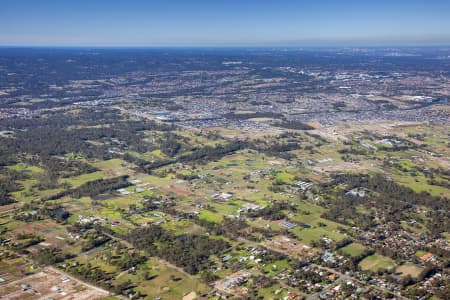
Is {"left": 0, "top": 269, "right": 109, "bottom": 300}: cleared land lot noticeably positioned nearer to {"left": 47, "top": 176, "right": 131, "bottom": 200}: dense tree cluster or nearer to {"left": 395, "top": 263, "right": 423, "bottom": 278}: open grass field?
{"left": 47, "top": 176, "right": 131, "bottom": 200}: dense tree cluster

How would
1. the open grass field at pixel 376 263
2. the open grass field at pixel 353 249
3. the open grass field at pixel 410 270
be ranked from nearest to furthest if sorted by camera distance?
the open grass field at pixel 410 270 → the open grass field at pixel 376 263 → the open grass field at pixel 353 249

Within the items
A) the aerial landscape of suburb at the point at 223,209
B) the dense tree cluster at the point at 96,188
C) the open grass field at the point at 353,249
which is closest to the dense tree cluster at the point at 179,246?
the aerial landscape of suburb at the point at 223,209

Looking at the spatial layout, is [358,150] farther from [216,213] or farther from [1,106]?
[1,106]

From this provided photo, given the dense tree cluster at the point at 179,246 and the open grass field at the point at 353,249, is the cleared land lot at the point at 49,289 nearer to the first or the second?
the dense tree cluster at the point at 179,246

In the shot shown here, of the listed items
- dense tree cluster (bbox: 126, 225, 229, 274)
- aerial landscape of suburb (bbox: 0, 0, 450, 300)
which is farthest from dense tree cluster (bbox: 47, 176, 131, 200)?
dense tree cluster (bbox: 126, 225, 229, 274)

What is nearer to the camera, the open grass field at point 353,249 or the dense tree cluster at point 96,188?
the open grass field at point 353,249

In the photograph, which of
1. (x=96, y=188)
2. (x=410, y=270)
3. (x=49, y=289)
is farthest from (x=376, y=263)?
(x=96, y=188)

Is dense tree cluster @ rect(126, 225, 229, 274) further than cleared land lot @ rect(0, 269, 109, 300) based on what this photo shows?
Yes

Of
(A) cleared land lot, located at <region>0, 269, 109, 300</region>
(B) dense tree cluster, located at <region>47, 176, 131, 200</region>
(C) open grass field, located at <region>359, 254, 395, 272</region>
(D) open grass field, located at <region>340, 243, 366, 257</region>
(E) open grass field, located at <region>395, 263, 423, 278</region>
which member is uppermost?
(B) dense tree cluster, located at <region>47, 176, 131, 200</region>

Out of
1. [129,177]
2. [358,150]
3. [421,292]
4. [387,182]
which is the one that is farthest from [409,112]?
[421,292]

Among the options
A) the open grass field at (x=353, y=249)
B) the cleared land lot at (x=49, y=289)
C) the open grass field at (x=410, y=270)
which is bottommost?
the open grass field at (x=410, y=270)

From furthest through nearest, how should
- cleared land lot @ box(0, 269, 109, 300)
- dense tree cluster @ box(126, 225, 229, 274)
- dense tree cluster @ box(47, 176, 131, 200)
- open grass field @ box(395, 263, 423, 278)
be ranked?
dense tree cluster @ box(47, 176, 131, 200), dense tree cluster @ box(126, 225, 229, 274), open grass field @ box(395, 263, 423, 278), cleared land lot @ box(0, 269, 109, 300)
